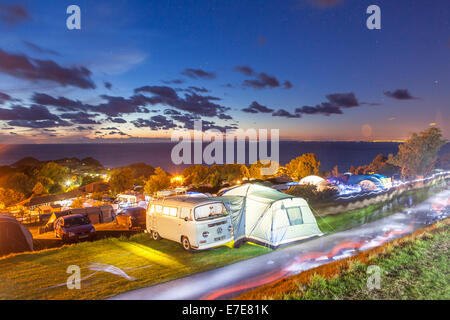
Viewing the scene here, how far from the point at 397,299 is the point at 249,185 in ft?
21.0

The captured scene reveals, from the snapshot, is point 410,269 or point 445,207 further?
point 445,207

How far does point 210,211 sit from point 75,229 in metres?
7.35

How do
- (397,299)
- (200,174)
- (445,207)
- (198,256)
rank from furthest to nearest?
(200,174) → (445,207) → (198,256) → (397,299)

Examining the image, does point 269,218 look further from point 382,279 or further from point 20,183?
point 20,183

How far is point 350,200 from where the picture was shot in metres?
18.2

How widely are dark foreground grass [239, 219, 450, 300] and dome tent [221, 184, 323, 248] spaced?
2117mm

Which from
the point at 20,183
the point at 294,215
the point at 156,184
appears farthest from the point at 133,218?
the point at 20,183

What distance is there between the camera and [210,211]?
31.1 feet

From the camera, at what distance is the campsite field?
675 cm

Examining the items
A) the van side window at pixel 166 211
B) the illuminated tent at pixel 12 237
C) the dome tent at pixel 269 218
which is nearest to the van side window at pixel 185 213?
the van side window at pixel 166 211

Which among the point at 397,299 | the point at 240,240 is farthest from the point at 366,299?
the point at 240,240

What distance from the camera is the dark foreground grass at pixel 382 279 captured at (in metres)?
6.07

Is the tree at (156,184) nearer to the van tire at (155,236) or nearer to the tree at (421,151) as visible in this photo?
the tree at (421,151)
